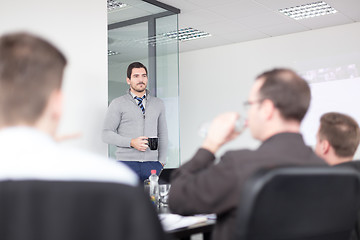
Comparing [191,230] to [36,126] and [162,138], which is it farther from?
[162,138]

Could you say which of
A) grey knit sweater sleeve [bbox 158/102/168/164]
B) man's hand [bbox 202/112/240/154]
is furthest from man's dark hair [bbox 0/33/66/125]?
grey knit sweater sleeve [bbox 158/102/168/164]

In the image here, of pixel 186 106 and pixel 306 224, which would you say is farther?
pixel 186 106

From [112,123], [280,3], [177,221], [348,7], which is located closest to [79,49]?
[112,123]

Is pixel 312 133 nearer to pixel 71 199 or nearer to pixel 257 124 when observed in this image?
pixel 257 124

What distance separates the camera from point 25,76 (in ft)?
2.82

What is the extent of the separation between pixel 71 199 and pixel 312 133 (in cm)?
672

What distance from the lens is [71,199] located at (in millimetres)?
780

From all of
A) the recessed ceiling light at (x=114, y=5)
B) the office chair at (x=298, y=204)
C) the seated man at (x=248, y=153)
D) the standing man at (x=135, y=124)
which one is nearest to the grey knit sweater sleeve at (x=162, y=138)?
the standing man at (x=135, y=124)

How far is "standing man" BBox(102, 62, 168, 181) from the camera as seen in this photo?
4039 millimetres

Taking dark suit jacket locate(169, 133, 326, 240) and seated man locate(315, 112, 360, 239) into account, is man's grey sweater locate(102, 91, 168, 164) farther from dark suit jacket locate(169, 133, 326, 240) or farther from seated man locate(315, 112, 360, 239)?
dark suit jacket locate(169, 133, 326, 240)

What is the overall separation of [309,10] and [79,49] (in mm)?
3516

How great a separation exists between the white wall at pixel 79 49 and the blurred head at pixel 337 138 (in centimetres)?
234

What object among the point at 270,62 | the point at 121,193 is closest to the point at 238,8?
the point at 270,62

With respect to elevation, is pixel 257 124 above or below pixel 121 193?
above
